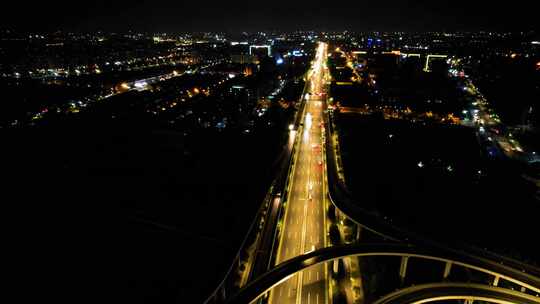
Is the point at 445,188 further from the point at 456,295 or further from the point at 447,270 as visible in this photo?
the point at 456,295

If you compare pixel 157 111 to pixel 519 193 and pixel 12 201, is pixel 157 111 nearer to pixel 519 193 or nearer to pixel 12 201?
pixel 12 201

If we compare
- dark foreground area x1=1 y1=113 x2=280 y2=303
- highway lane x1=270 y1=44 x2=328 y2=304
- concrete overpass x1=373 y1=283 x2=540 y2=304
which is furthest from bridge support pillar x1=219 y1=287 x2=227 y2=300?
concrete overpass x1=373 y1=283 x2=540 y2=304

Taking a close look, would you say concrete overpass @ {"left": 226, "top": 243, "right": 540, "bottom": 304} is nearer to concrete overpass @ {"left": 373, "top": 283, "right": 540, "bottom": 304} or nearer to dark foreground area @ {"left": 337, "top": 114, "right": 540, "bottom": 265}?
concrete overpass @ {"left": 373, "top": 283, "right": 540, "bottom": 304}

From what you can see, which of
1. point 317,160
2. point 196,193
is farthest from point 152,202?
point 317,160

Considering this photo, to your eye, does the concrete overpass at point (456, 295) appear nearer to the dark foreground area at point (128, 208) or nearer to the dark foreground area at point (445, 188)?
the dark foreground area at point (445, 188)

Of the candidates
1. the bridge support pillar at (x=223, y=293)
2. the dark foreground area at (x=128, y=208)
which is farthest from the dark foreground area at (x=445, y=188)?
the bridge support pillar at (x=223, y=293)
